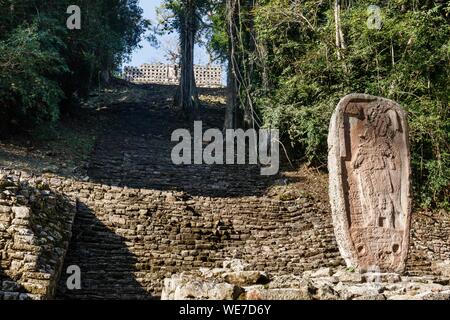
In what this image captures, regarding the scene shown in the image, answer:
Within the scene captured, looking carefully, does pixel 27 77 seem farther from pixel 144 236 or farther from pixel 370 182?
pixel 370 182

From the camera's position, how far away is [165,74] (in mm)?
36719

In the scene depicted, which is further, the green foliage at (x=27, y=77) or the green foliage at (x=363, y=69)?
the green foliage at (x=27, y=77)

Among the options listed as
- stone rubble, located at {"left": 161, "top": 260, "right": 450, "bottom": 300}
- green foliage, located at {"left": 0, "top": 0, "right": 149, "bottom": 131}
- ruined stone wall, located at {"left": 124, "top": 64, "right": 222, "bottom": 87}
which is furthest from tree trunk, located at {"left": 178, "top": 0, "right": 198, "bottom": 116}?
stone rubble, located at {"left": 161, "top": 260, "right": 450, "bottom": 300}

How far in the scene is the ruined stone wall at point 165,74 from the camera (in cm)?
3497

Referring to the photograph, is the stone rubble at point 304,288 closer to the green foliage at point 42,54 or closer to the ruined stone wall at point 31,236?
the ruined stone wall at point 31,236

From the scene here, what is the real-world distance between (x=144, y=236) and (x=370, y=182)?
171 inches

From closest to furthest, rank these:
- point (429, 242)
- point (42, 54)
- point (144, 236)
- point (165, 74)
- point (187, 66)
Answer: point (144, 236) < point (429, 242) < point (42, 54) < point (187, 66) < point (165, 74)

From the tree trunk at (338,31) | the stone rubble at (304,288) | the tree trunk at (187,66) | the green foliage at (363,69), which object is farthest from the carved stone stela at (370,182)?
the tree trunk at (187,66)

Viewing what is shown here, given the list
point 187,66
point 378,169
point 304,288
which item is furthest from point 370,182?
point 187,66

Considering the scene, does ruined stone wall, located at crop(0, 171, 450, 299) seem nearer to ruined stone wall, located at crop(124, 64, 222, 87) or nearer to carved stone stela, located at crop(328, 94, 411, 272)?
carved stone stela, located at crop(328, 94, 411, 272)

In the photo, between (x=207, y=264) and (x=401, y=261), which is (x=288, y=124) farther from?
(x=401, y=261)

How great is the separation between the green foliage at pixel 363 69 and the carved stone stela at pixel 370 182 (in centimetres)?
537

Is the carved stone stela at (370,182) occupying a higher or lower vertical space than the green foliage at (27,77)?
lower

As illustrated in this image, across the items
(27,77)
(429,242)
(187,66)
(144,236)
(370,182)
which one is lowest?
(429,242)
